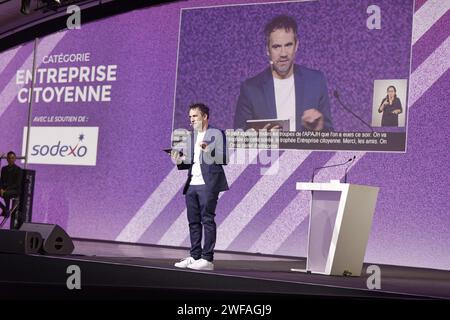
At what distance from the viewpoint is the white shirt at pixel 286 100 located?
8.03 meters

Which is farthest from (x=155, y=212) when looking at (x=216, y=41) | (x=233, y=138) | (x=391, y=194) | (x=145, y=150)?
(x=391, y=194)

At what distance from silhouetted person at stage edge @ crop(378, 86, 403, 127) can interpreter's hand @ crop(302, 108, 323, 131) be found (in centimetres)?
68

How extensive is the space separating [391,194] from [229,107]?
2.20m

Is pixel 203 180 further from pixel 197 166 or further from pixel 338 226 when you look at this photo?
pixel 338 226

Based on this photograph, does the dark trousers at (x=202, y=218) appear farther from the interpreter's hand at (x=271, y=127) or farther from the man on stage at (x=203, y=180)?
the interpreter's hand at (x=271, y=127)

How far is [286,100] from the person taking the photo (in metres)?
8.08

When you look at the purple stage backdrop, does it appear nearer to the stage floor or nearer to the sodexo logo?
the sodexo logo

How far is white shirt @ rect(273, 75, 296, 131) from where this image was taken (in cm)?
803

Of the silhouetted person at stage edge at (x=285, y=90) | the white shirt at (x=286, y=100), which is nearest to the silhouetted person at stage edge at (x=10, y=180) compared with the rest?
the silhouetted person at stage edge at (x=285, y=90)

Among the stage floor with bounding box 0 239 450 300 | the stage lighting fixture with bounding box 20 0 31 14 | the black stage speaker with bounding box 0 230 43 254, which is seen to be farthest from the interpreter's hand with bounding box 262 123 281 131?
the black stage speaker with bounding box 0 230 43 254

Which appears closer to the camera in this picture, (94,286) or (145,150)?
(94,286)

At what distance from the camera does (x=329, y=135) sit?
311 inches

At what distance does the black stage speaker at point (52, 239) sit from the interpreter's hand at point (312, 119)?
3167 millimetres

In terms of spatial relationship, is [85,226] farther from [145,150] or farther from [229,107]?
[229,107]
